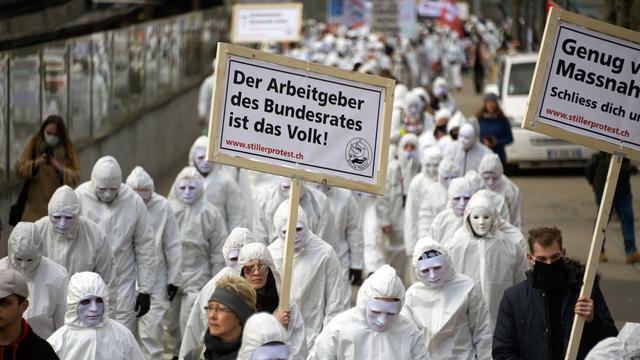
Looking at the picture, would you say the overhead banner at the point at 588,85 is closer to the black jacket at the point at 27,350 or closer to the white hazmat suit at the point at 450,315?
the white hazmat suit at the point at 450,315

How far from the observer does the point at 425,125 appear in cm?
2269

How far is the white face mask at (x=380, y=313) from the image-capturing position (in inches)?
327

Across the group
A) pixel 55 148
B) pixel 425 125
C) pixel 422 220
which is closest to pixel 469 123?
pixel 422 220

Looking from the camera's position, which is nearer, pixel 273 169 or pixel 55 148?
pixel 273 169

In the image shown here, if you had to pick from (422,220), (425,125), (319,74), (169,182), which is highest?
(319,74)

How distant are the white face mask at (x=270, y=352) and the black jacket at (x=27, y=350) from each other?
170 cm

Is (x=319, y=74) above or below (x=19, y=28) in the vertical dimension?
above

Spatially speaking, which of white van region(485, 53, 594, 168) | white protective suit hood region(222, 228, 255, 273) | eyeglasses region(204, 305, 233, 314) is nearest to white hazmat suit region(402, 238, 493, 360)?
white protective suit hood region(222, 228, 255, 273)

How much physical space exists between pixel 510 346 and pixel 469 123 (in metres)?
8.16

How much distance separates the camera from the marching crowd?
8.20 metres

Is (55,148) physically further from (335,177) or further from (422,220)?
(335,177)

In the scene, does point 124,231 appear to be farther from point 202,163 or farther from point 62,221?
point 202,163

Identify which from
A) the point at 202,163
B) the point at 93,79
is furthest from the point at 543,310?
the point at 93,79

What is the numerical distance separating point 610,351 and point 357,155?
96.8 inches
